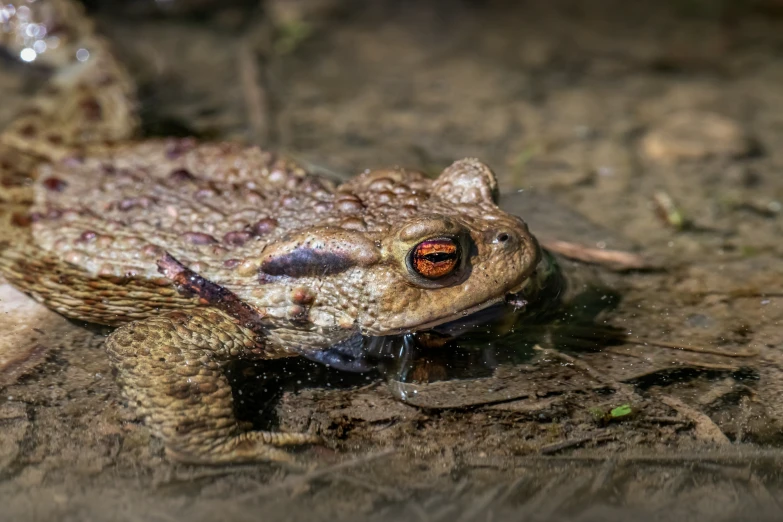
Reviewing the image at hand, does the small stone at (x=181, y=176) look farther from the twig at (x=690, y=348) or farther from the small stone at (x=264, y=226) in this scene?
the twig at (x=690, y=348)

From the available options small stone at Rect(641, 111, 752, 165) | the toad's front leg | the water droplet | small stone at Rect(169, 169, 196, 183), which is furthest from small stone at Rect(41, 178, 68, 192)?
small stone at Rect(641, 111, 752, 165)

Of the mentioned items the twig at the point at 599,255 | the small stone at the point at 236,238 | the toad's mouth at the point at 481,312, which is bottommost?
the toad's mouth at the point at 481,312

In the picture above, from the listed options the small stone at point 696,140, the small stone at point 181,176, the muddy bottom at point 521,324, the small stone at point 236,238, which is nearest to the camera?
the muddy bottom at point 521,324

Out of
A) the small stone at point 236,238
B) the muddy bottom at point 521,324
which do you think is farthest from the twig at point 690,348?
the small stone at point 236,238

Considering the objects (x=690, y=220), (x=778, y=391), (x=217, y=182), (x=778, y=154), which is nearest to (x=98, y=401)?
(x=217, y=182)

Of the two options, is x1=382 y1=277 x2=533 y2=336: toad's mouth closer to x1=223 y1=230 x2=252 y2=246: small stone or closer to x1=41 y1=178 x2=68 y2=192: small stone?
x1=223 y1=230 x2=252 y2=246: small stone

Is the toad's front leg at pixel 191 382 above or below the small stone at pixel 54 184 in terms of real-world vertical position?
below

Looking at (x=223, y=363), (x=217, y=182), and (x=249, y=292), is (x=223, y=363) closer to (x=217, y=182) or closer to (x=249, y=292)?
(x=249, y=292)

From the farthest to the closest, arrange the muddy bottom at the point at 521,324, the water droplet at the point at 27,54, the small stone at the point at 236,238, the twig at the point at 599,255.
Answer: the water droplet at the point at 27,54
the twig at the point at 599,255
the small stone at the point at 236,238
the muddy bottom at the point at 521,324
